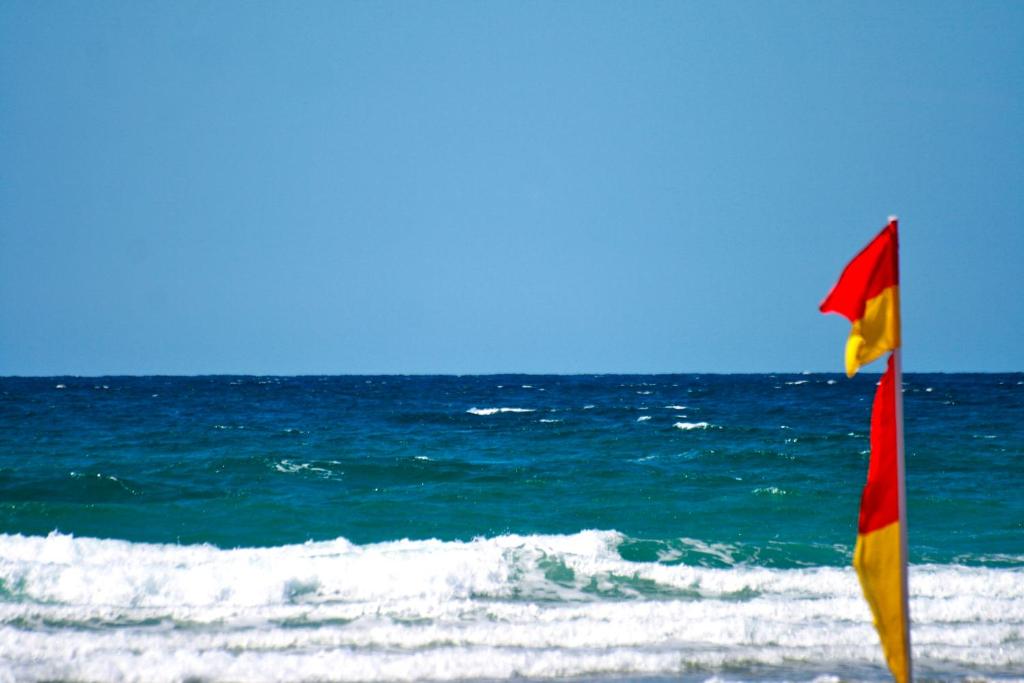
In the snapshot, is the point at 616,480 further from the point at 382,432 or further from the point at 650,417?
the point at 650,417

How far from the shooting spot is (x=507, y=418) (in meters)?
38.2

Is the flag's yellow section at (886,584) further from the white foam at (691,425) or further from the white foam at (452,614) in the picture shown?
the white foam at (691,425)

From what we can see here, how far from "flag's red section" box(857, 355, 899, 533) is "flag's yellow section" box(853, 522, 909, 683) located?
0.06 meters

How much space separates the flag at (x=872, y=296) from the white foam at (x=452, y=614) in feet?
12.9

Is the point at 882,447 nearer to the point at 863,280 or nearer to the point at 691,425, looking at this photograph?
→ the point at 863,280

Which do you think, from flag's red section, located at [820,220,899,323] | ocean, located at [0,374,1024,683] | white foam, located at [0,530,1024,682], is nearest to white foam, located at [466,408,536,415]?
ocean, located at [0,374,1024,683]

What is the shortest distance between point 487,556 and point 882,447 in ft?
25.9

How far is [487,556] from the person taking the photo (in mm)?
12906

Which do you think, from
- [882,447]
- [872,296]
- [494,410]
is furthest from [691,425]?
[872,296]

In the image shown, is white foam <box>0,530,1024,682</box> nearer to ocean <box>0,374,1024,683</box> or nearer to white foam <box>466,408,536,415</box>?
ocean <box>0,374,1024,683</box>

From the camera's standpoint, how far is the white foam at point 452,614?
336 inches

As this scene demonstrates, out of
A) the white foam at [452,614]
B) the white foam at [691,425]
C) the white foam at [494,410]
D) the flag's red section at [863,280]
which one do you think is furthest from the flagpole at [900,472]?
the white foam at [494,410]

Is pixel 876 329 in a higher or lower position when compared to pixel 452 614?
higher

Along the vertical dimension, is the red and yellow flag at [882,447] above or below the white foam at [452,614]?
above
